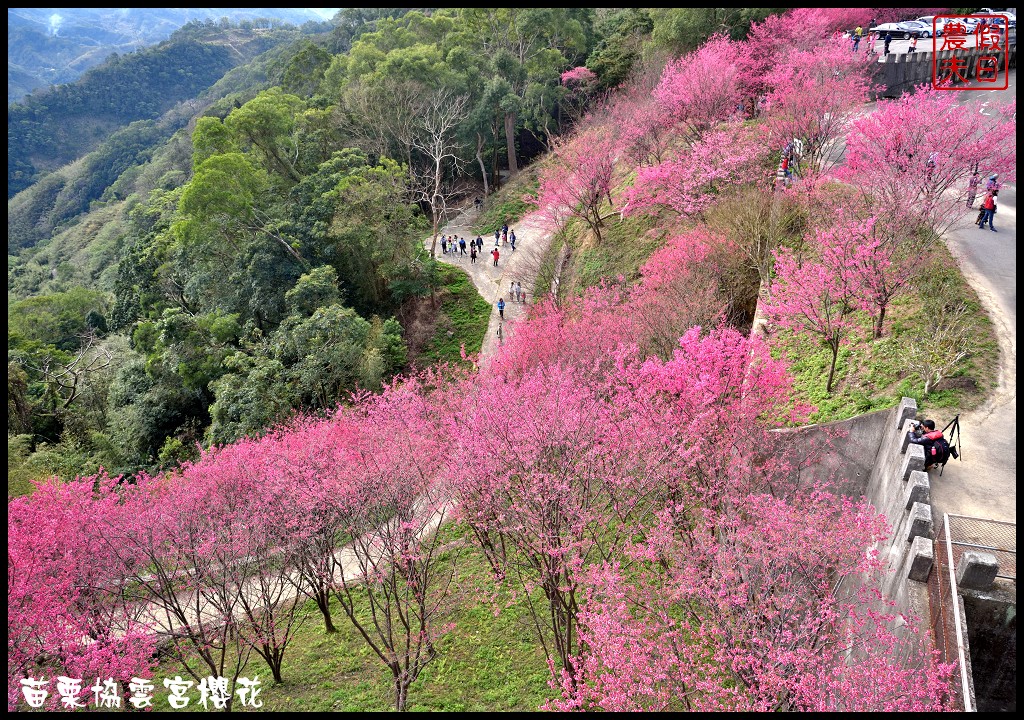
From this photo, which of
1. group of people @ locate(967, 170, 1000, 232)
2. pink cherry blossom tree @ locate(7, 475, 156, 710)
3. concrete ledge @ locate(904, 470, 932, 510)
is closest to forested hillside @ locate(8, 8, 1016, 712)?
pink cherry blossom tree @ locate(7, 475, 156, 710)

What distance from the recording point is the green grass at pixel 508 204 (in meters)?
37.2

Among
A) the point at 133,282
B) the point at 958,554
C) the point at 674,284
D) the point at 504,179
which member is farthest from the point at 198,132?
the point at 958,554

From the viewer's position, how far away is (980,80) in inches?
1017

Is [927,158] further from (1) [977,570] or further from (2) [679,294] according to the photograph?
(1) [977,570]

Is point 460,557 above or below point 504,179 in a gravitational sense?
below

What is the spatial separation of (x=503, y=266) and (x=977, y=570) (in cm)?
2700

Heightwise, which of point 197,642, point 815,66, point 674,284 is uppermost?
point 815,66

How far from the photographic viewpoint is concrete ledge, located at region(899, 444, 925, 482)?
9.82 meters

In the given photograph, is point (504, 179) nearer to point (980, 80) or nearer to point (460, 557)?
point (980, 80)

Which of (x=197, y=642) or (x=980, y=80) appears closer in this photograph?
(x=197, y=642)

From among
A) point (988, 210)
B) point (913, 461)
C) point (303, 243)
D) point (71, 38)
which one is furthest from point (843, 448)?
point (71, 38)

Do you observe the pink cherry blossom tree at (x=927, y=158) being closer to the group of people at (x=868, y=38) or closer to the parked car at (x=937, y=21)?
the group of people at (x=868, y=38)

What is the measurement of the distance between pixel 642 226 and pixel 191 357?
67.2ft

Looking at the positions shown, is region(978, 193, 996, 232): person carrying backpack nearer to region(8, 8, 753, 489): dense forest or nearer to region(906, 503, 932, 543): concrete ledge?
region(906, 503, 932, 543): concrete ledge
